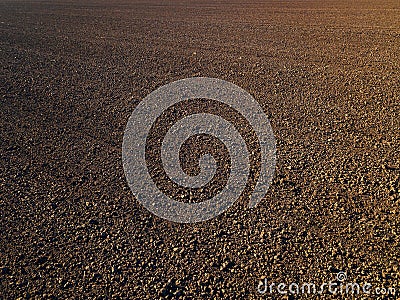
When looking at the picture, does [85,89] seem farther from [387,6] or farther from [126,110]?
[387,6]

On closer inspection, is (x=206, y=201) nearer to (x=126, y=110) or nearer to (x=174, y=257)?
→ (x=174, y=257)

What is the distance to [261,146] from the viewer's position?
4891 mm

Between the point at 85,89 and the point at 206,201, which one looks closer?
the point at 206,201

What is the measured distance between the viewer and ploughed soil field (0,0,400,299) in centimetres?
312

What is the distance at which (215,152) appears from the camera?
4.84 meters

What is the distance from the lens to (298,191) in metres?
4.00

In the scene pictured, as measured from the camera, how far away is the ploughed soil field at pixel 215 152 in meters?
3.12

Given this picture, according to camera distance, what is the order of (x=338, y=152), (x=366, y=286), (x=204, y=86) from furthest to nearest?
(x=204, y=86) < (x=338, y=152) < (x=366, y=286)

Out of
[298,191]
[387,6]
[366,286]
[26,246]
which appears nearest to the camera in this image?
[366,286]

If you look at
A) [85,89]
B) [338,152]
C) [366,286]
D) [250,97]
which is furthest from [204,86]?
[366,286]

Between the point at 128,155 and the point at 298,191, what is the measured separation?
2.17 m

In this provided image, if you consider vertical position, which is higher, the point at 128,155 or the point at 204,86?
the point at 204,86

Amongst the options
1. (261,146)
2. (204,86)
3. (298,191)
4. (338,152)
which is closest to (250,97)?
(204,86)

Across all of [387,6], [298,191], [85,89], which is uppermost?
[387,6]
